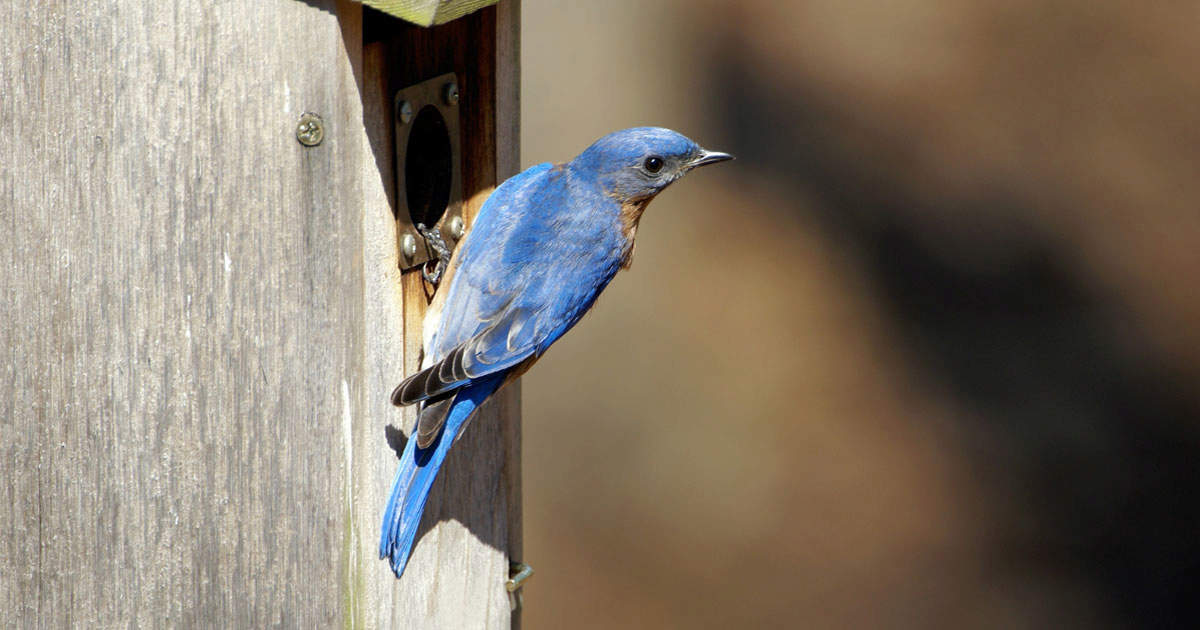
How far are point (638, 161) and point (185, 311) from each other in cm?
114

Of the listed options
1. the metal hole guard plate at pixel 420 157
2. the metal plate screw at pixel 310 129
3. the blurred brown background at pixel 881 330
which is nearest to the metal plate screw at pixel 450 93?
the metal hole guard plate at pixel 420 157

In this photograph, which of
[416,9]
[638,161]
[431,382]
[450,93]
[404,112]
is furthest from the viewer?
[638,161]

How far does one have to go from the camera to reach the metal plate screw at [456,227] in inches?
112

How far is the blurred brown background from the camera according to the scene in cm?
606

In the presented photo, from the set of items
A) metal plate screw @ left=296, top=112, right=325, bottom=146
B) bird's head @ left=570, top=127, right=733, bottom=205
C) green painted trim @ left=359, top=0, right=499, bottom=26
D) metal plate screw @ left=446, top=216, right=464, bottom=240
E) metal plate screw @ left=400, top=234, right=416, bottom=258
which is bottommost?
metal plate screw @ left=446, top=216, right=464, bottom=240

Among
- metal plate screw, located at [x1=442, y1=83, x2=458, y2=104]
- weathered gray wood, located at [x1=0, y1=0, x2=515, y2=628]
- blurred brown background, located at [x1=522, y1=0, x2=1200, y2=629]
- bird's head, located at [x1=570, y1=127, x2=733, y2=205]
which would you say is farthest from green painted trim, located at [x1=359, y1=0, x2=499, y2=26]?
blurred brown background, located at [x1=522, y1=0, x2=1200, y2=629]

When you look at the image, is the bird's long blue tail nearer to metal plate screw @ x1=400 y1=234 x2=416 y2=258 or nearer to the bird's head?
metal plate screw @ x1=400 y1=234 x2=416 y2=258

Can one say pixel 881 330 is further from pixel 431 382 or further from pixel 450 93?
pixel 431 382

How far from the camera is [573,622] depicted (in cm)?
595

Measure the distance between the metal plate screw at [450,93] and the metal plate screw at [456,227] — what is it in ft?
0.76

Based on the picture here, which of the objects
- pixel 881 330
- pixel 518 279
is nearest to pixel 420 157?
pixel 518 279

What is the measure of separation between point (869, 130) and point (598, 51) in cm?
121

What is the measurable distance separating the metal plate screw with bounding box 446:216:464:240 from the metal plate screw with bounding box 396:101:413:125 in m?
0.32

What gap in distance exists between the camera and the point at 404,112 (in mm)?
2561
